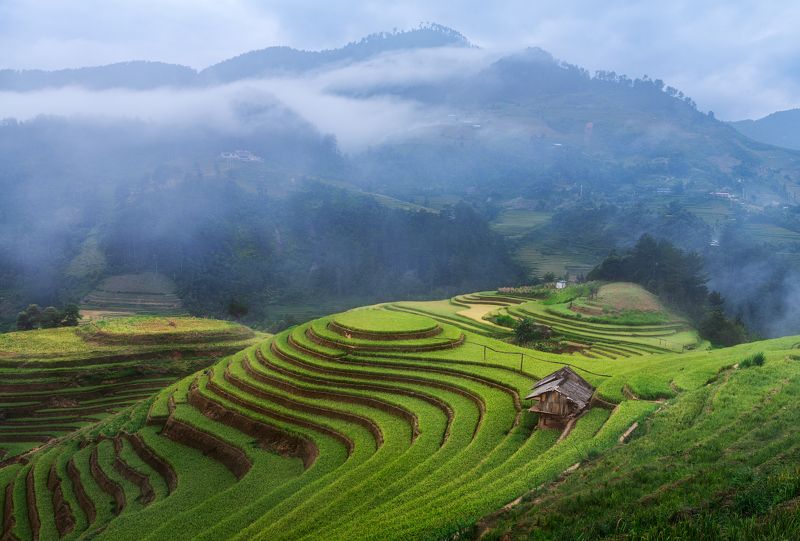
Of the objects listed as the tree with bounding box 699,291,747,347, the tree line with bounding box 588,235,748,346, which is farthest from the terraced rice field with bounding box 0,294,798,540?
the tree line with bounding box 588,235,748,346

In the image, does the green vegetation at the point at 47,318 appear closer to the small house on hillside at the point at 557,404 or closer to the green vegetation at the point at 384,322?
the green vegetation at the point at 384,322

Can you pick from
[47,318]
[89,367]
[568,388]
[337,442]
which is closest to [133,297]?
[47,318]

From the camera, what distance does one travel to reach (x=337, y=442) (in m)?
16.9

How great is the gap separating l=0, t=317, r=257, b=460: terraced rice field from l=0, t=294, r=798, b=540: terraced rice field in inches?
146

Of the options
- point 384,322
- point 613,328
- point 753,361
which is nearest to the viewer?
point 753,361

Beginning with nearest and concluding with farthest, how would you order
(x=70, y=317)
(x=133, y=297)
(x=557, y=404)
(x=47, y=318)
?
(x=557, y=404) < (x=47, y=318) < (x=70, y=317) < (x=133, y=297)

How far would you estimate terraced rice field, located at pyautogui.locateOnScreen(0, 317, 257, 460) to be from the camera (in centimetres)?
2830

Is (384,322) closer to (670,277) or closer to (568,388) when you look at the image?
(568,388)

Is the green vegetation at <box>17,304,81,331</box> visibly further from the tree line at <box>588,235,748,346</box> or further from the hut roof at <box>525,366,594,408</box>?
the tree line at <box>588,235,748,346</box>

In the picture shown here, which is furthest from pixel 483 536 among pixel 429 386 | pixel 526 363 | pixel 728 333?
pixel 728 333

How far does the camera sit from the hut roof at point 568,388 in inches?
559

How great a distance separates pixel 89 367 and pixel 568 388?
2843 cm

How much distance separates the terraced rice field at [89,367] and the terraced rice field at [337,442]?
12.2 ft

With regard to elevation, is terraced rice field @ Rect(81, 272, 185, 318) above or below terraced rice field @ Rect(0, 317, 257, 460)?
above
